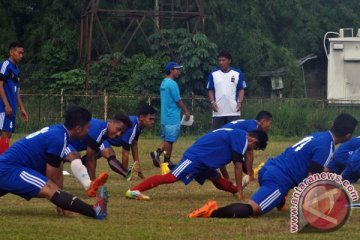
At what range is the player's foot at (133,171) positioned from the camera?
14415 millimetres

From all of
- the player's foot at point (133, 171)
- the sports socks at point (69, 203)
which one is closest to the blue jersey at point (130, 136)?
the player's foot at point (133, 171)

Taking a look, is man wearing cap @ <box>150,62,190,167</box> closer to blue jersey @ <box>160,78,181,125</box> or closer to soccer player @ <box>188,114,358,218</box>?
blue jersey @ <box>160,78,181,125</box>

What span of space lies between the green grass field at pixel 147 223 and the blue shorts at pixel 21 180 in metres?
0.29

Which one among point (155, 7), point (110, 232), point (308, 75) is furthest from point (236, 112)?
point (308, 75)

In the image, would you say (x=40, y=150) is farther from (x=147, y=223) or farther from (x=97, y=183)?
(x=147, y=223)

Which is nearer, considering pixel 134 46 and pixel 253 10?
pixel 134 46

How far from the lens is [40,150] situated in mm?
9875

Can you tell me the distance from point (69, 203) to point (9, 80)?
17.0ft

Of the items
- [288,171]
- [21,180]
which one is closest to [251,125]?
[288,171]

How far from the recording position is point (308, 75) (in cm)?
4850

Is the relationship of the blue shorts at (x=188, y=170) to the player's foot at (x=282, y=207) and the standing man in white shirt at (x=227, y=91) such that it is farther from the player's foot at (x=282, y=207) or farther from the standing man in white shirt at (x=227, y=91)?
the standing man in white shirt at (x=227, y=91)

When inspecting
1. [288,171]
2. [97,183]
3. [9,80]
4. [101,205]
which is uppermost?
[9,80]

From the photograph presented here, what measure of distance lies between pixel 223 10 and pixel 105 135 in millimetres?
29434

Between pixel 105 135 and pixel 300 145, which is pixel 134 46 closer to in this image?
pixel 105 135
